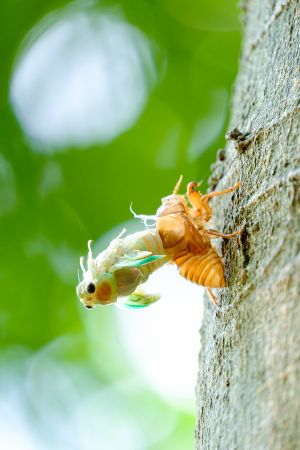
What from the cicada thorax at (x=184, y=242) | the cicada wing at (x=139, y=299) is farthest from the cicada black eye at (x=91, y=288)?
the cicada thorax at (x=184, y=242)

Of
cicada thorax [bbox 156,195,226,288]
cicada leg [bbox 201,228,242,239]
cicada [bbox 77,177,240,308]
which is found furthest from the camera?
cicada [bbox 77,177,240,308]

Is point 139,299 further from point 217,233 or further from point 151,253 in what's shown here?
Answer: point 217,233

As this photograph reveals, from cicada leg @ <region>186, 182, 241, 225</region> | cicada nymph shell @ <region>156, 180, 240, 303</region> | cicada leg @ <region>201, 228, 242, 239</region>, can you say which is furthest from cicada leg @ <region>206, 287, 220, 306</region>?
cicada leg @ <region>186, 182, 241, 225</region>

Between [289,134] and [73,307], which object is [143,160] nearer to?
[73,307]

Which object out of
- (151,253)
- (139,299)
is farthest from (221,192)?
(139,299)

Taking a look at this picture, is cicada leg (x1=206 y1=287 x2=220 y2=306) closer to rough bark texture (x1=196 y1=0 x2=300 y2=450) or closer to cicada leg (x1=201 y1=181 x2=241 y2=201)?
rough bark texture (x1=196 y1=0 x2=300 y2=450)

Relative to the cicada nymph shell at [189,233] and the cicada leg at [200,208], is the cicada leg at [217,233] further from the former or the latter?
the cicada leg at [200,208]
